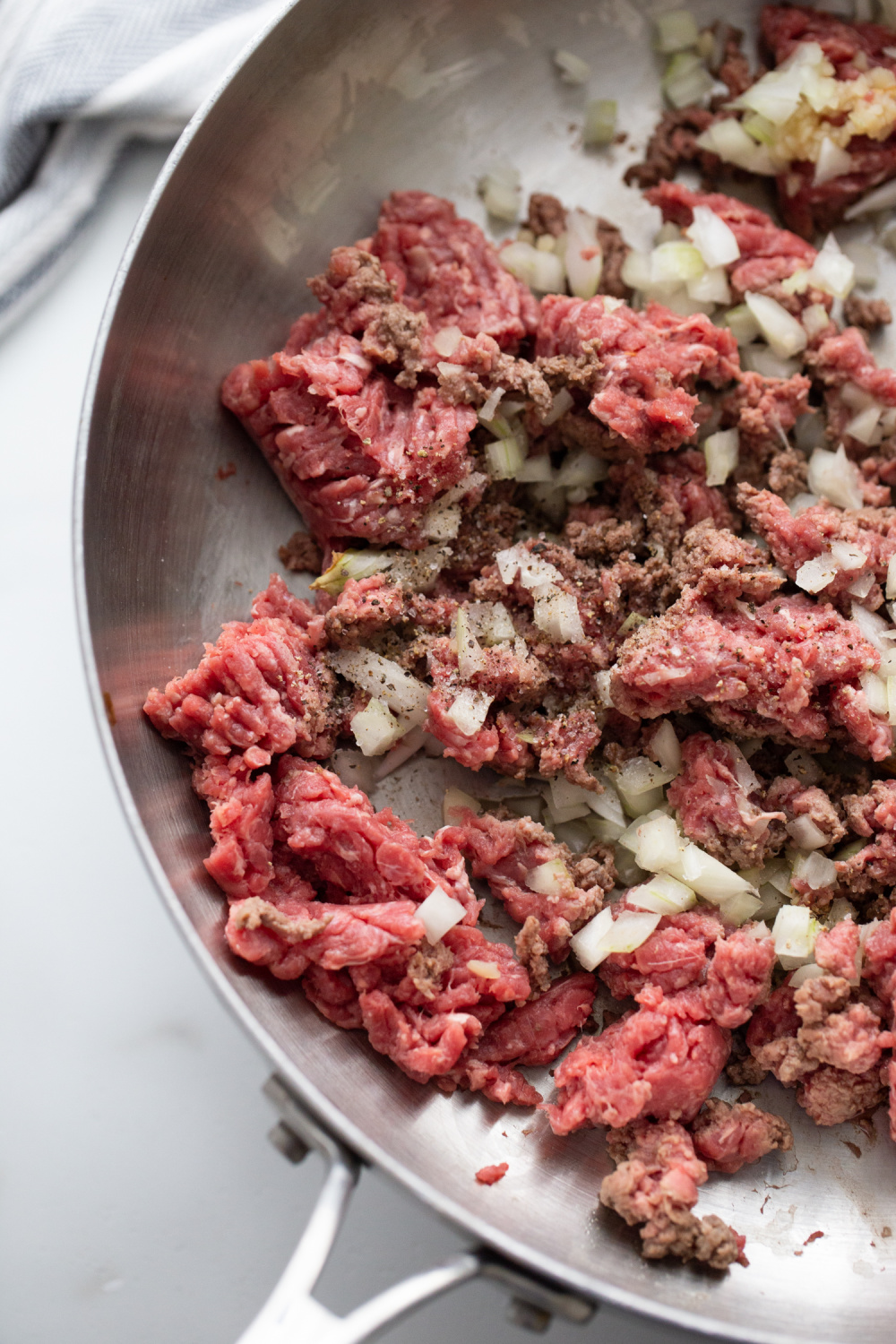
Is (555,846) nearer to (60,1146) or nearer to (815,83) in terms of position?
(60,1146)

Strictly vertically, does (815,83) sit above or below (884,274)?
above

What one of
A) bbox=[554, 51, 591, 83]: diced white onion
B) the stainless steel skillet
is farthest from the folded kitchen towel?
bbox=[554, 51, 591, 83]: diced white onion

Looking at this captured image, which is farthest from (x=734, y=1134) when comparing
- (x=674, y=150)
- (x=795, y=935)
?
(x=674, y=150)

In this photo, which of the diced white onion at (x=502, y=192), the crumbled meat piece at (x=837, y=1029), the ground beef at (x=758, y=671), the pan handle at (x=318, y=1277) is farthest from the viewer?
the diced white onion at (x=502, y=192)

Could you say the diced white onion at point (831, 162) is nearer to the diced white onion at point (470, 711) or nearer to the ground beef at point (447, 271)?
the ground beef at point (447, 271)

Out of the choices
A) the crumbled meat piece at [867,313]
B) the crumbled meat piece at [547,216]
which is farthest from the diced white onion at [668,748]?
the crumbled meat piece at [547,216]

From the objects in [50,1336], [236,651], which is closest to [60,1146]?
[50,1336]

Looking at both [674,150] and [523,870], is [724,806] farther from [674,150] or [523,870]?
[674,150]
